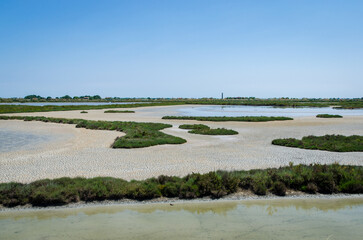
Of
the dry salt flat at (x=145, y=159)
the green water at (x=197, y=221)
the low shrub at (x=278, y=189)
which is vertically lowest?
the green water at (x=197, y=221)

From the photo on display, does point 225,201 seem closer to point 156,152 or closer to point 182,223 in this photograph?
point 182,223

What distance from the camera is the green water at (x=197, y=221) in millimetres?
7340

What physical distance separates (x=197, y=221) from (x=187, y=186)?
74.1 inches

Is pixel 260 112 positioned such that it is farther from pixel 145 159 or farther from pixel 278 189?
pixel 278 189

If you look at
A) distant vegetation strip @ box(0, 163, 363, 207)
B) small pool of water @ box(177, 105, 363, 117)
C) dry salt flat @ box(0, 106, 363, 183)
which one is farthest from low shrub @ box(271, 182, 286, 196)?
small pool of water @ box(177, 105, 363, 117)

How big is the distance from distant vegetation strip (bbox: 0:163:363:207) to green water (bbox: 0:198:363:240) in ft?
1.59

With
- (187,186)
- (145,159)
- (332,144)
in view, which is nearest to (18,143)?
(145,159)

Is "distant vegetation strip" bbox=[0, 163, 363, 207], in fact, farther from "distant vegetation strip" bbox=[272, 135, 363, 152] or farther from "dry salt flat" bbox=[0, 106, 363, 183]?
"distant vegetation strip" bbox=[272, 135, 363, 152]

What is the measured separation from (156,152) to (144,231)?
8879 mm

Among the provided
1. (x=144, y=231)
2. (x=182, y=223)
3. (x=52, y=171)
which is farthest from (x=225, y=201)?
(x=52, y=171)

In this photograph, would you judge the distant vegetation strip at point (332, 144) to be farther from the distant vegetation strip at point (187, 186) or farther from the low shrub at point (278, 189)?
the low shrub at point (278, 189)

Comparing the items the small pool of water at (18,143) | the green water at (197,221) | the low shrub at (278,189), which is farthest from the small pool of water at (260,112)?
the green water at (197,221)

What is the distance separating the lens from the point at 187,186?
992 centimetres

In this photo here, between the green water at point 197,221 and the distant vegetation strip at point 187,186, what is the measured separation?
0.49 metres
